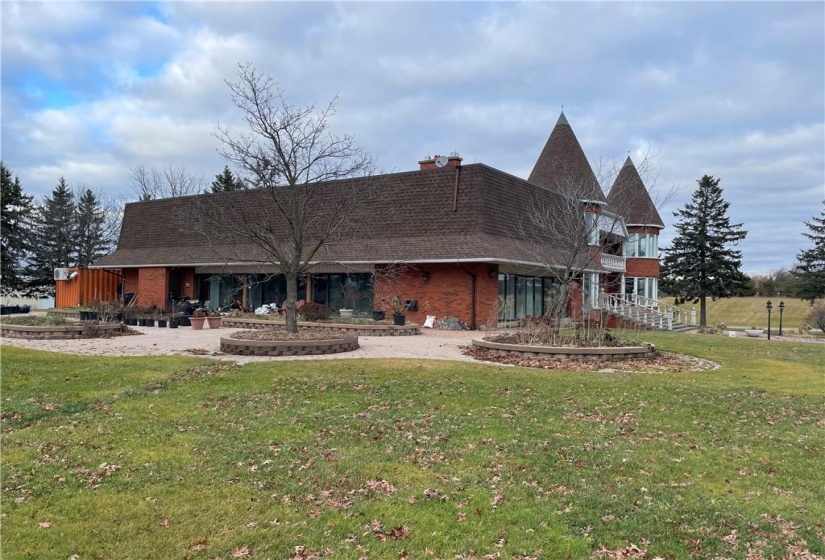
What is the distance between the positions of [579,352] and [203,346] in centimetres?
904

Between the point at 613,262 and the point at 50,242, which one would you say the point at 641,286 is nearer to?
the point at 613,262

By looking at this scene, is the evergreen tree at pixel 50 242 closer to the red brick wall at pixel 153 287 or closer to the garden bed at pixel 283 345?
the red brick wall at pixel 153 287

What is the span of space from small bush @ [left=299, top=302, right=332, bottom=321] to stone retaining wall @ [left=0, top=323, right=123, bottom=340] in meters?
6.33

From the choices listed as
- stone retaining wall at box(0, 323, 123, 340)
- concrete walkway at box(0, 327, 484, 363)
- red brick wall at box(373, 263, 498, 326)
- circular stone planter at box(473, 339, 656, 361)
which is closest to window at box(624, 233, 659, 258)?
red brick wall at box(373, 263, 498, 326)

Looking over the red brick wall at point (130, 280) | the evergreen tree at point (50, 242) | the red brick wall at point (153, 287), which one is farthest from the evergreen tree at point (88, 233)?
the red brick wall at point (153, 287)

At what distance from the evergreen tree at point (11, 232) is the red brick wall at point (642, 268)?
133 feet

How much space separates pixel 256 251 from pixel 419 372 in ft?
56.9

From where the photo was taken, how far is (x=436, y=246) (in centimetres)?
2170

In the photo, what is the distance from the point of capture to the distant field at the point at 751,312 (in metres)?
47.8

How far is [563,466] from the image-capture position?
5.48 m

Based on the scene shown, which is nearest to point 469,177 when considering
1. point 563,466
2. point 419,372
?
point 419,372

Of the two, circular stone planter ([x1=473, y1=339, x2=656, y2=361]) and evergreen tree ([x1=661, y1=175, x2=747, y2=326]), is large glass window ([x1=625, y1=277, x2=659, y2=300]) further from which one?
circular stone planter ([x1=473, y1=339, x2=656, y2=361])

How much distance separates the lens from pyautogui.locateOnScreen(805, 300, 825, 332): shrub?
1252 inches

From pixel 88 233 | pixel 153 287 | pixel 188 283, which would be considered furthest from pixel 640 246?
pixel 88 233
